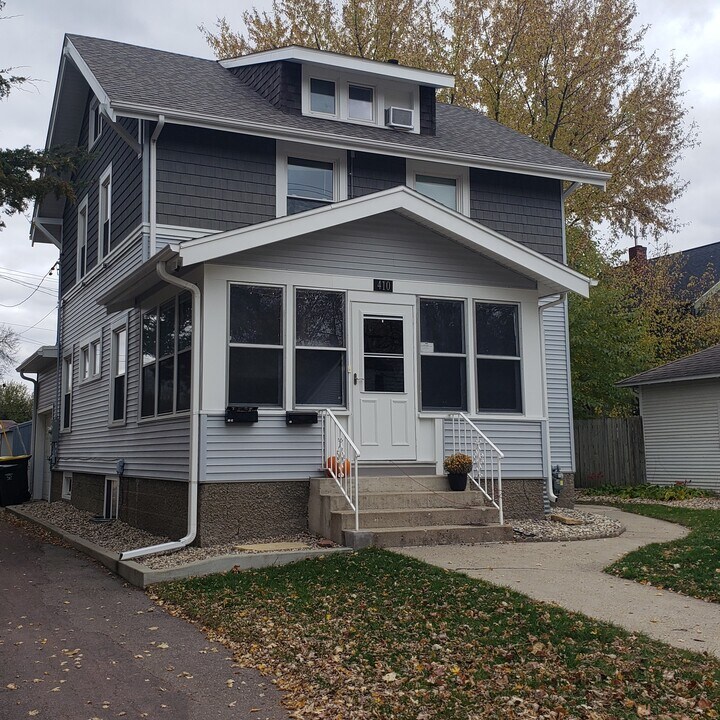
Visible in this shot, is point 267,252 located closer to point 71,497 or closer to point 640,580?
point 640,580

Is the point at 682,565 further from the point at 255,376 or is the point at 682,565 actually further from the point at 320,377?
the point at 255,376

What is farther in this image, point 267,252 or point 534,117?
point 534,117

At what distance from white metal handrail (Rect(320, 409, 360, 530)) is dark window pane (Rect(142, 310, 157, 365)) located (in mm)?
3082

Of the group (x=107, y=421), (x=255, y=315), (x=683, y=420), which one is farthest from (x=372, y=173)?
(x=683, y=420)

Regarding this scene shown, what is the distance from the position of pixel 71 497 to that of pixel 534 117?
16.7 m

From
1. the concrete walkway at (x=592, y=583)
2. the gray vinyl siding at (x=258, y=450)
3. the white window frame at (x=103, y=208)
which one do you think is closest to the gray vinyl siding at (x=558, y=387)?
the concrete walkway at (x=592, y=583)

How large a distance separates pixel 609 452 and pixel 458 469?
1095cm

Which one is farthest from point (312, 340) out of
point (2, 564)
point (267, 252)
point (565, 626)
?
point (565, 626)

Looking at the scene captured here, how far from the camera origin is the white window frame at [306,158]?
1287 centimetres

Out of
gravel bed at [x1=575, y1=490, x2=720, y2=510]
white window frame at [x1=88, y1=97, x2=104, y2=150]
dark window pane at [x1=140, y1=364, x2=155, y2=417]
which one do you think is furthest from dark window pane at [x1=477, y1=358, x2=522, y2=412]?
white window frame at [x1=88, y1=97, x2=104, y2=150]

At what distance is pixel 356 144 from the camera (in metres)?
13.0

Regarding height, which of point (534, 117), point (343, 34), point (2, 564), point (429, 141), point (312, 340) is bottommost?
point (2, 564)

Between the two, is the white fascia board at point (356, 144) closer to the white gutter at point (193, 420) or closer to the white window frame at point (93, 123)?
the white gutter at point (193, 420)

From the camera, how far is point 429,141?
1435 cm
